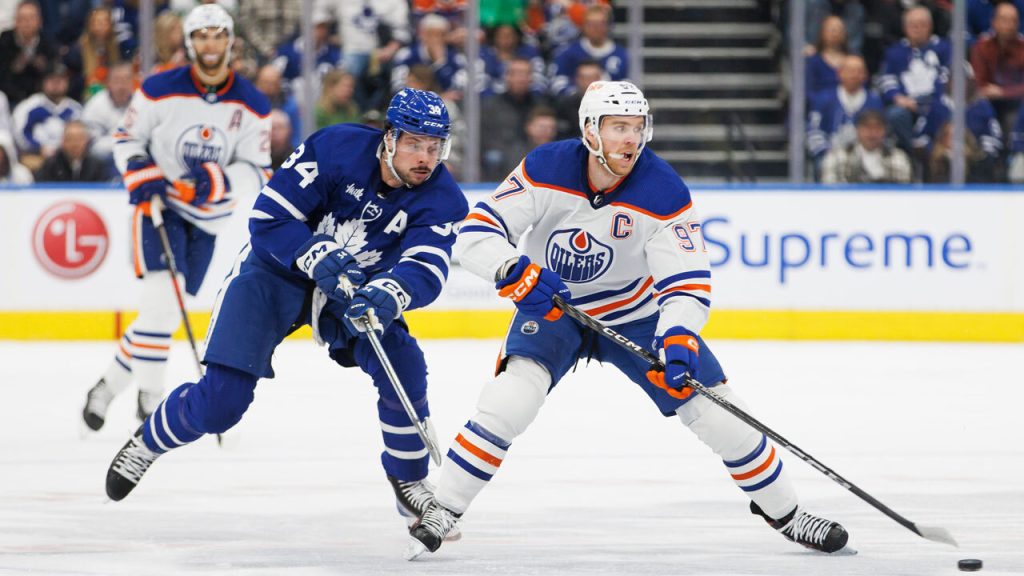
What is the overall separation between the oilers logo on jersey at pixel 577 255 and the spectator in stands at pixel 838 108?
5255 mm

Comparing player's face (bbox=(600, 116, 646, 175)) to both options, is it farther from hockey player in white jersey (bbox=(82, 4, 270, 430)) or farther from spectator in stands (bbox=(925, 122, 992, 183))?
spectator in stands (bbox=(925, 122, 992, 183))

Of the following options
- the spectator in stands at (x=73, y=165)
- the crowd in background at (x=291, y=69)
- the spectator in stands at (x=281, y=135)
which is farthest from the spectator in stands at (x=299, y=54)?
the spectator in stands at (x=73, y=165)

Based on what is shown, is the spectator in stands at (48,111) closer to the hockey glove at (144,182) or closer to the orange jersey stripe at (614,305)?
the hockey glove at (144,182)

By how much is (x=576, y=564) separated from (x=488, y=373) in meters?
3.68

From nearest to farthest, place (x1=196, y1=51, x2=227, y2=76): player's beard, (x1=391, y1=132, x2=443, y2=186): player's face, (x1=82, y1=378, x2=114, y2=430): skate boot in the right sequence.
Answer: (x1=391, y1=132, x2=443, y2=186): player's face → (x1=82, y1=378, x2=114, y2=430): skate boot → (x1=196, y1=51, x2=227, y2=76): player's beard

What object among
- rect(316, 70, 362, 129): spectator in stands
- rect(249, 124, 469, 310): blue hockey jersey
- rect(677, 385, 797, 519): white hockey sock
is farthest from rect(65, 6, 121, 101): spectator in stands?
rect(677, 385, 797, 519): white hockey sock

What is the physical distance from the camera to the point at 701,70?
912 centimetres

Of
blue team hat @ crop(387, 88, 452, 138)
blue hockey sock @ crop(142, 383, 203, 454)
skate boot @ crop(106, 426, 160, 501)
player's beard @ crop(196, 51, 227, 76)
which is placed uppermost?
blue team hat @ crop(387, 88, 452, 138)

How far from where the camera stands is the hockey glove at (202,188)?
560cm

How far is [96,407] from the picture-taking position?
5562 millimetres

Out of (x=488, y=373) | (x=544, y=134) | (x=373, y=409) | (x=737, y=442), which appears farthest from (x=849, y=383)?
(x=737, y=442)

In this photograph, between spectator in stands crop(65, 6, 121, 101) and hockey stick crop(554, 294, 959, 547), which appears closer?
hockey stick crop(554, 294, 959, 547)

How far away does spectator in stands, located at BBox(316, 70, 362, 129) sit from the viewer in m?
8.85

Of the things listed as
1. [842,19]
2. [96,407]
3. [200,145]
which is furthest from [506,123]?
[96,407]
